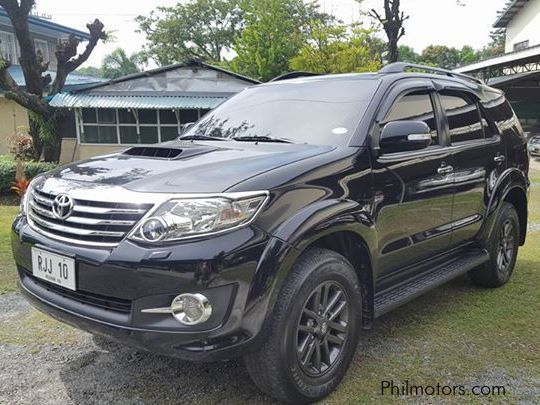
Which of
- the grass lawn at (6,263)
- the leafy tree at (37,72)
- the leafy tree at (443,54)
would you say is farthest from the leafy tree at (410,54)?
the grass lawn at (6,263)

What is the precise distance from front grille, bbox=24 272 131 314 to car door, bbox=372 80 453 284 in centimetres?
153

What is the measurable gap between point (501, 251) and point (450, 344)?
1558 mm

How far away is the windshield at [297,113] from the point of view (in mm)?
3211

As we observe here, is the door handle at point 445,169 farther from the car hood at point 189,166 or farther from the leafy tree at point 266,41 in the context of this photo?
the leafy tree at point 266,41

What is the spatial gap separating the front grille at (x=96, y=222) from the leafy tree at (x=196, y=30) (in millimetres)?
35902

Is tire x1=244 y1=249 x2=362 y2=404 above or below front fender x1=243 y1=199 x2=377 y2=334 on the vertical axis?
below

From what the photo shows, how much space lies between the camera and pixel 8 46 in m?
23.0

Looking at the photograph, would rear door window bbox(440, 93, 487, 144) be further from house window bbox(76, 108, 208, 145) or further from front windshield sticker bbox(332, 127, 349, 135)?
house window bbox(76, 108, 208, 145)

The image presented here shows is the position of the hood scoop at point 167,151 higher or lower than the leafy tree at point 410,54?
lower

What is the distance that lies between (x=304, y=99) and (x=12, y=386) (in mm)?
2600

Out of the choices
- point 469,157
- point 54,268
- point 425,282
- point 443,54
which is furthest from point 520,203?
point 443,54

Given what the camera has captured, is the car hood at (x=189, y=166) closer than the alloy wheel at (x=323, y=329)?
Yes

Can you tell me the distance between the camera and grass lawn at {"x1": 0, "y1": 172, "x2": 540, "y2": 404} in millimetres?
2904

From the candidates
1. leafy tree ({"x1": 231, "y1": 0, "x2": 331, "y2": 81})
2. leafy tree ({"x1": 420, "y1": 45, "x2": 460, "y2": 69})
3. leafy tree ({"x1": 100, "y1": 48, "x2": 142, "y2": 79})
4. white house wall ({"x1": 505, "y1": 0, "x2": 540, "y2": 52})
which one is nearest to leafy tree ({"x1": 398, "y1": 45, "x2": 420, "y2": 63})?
leafy tree ({"x1": 420, "y1": 45, "x2": 460, "y2": 69})
